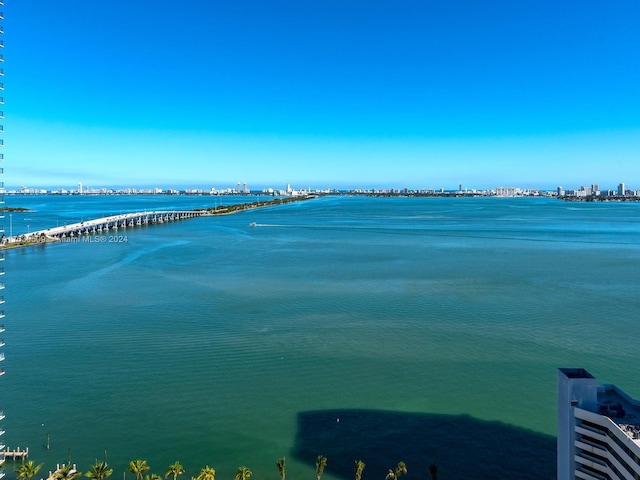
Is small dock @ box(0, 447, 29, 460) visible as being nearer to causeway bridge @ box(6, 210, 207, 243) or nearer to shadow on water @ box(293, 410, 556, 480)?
shadow on water @ box(293, 410, 556, 480)

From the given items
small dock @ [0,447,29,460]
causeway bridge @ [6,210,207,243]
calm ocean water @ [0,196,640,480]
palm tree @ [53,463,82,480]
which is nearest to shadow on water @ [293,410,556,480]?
calm ocean water @ [0,196,640,480]

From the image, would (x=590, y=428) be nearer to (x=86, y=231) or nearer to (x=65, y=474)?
(x=65, y=474)

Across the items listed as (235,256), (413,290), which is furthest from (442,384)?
(235,256)

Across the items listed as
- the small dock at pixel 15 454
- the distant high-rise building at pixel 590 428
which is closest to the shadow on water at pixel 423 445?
the distant high-rise building at pixel 590 428

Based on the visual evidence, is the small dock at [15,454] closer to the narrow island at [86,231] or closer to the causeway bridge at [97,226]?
the narrow island at [86,231]

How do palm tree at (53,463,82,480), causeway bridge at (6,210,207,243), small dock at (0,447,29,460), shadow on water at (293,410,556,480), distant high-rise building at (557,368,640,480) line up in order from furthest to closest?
causeway bridge at (6,210,207,243), small dock at (0,447,29,460), shadow on water at (293,410,556,480), palm tree at (53,463,82,480), distant high-rise building at (557,368,640,480)

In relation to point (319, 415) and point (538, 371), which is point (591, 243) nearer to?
point (538, 371)
